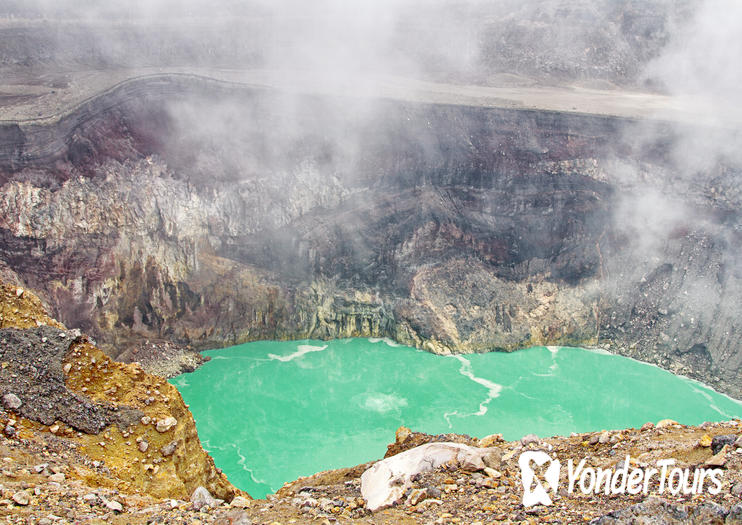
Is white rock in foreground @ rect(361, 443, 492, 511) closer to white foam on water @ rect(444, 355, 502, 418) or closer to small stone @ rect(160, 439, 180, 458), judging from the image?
small stone @ rect(160, 439, 180, 458)

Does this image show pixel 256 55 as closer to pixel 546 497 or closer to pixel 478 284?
pixel 478 284

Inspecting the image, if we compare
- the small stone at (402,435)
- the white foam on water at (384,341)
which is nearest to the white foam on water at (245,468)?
the small stone at (402,435)

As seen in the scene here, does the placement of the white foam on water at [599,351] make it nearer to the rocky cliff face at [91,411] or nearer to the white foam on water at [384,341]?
the white foam on water at [384,341]

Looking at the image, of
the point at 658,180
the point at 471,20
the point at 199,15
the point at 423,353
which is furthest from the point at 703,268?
the point at 199,15

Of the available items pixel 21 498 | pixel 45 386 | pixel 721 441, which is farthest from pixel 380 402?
pixel 21 498

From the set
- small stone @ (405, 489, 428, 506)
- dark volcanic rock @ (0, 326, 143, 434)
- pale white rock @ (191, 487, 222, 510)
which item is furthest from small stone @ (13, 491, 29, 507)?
small stone @ (405, 489, 428, 506)

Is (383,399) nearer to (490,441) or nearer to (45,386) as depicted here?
(490,441)
